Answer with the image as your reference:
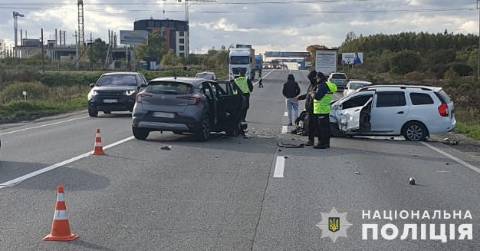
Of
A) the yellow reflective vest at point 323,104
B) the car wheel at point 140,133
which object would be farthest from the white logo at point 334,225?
the car wheel at point 140,133

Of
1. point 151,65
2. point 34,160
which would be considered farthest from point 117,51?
point 34,160

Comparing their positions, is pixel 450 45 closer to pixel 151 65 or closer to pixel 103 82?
pixel 151 65

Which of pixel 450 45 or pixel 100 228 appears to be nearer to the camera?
pixel 100 228

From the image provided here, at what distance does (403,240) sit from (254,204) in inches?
95.5

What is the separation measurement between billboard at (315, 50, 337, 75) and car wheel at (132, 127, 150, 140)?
50.7 m

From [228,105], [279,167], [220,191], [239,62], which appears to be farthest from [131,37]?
[220,191]

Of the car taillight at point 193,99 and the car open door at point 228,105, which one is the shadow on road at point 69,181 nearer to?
the car taillight at point 193,99

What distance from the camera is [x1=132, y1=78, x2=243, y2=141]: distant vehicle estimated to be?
17.0m

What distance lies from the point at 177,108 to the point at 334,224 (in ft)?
31.3

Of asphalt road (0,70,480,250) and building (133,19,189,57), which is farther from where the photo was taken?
building (133,19,189,57)

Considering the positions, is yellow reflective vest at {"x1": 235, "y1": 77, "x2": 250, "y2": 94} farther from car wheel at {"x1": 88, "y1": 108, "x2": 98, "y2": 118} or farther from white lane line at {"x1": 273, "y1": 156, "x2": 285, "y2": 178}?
white lane line at {"x1": 273, "y1": 156, "x2": 285, "y2": 178}

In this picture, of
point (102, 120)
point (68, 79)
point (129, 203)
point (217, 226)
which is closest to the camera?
point (217, 226)

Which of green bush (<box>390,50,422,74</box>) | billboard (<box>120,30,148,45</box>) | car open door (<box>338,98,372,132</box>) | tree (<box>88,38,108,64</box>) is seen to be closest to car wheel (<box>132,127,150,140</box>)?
car open door (<box>338,98,372,132</box>)

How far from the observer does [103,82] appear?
92.1 feet
